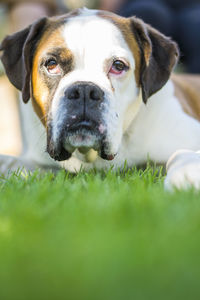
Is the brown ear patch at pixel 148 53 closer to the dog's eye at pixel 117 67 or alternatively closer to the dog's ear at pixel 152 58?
the dog's ear at pixel 152 58

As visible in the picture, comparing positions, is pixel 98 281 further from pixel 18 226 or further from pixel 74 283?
pixel 18 226

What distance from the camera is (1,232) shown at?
150 cm

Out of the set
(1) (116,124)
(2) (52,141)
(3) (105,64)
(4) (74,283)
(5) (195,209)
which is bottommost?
(4) (74,283)

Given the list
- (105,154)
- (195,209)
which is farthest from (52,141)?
(195,209)

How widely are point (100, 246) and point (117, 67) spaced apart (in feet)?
5.49

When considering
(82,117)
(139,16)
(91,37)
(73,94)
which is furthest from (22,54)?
(139,16)

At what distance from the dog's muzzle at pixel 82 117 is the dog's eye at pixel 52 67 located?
254mm

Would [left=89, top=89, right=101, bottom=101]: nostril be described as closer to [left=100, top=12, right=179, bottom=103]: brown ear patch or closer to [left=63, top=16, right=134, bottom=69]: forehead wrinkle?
[left=63, top=16, right=134, bottom=69]: forehead wrinkle

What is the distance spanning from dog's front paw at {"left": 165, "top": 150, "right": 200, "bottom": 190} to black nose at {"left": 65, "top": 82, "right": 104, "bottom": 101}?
1.82 ft

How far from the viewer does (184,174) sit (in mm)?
2242

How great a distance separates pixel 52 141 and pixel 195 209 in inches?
45.8

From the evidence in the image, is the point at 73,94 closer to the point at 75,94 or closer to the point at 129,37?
the point at 75,94

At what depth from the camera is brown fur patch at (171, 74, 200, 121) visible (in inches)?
132

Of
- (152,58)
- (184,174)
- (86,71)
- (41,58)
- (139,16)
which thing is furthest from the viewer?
(139,16)
